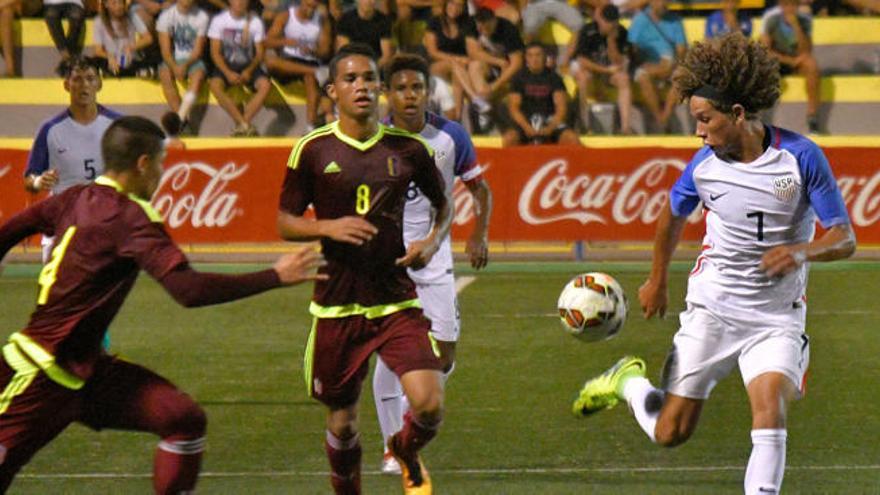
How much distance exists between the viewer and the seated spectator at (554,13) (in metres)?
22.4

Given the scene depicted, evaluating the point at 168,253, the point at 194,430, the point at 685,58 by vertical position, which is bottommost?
the point at 194,430

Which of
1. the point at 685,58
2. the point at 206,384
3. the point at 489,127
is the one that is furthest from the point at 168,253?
the point at 489,127

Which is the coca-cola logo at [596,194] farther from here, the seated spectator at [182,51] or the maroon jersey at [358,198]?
the maroon jersey at [358,198]

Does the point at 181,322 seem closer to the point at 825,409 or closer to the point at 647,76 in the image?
the point at 825,409

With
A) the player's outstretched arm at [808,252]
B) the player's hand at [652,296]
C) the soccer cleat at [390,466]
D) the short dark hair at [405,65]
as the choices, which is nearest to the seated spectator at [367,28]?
the short dark hair at [405,65]

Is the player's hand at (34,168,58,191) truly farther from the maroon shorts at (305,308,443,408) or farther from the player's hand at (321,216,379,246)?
the player's hand at (321,216,379,246)

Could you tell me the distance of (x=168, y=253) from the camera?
661 centimetres

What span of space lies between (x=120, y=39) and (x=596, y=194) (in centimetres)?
752

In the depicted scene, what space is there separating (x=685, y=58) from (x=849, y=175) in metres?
11.6

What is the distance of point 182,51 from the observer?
73.9 ft

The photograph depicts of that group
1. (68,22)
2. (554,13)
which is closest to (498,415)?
(554,13)

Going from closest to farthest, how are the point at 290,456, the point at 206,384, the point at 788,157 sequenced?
the point at 788,157
the point at 290,456
the point at 206,384

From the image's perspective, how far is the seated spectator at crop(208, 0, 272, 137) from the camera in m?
22.0

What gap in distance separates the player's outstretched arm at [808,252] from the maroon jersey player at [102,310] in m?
2.01
